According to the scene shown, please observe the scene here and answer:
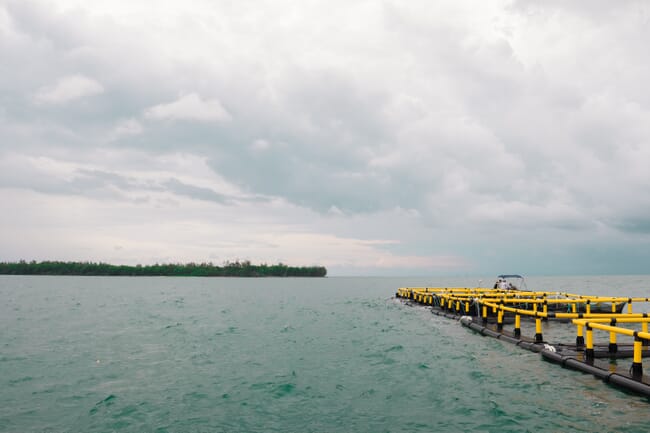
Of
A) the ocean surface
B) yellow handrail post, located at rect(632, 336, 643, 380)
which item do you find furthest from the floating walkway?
the ocean surface

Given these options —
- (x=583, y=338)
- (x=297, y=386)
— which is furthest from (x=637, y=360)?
(x=297, y=386)

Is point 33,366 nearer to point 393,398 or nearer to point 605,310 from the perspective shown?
point 393,398

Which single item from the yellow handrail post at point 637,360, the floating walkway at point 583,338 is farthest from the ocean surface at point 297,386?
the yellow handrail post at point 637,360

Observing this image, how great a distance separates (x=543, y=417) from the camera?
38.8ft

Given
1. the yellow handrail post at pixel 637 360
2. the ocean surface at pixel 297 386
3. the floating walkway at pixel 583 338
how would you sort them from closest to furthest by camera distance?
the ocean surface at pixel 297 386 → the yellow handrail post at pixel 637 360 → the floating walkway at pixel 583 338

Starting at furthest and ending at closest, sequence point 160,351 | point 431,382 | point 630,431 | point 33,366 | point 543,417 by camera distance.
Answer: point 160,351
point 33,366
point 431,382
point 543,417
point 630,431

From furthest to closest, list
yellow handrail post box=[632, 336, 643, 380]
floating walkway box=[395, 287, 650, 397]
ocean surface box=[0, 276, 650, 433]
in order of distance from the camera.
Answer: floating walkway box=[395, 287, 650, 397]
yellow handrail post box=[632, 336, 643, 380]
ocean surface box=[0, 276, 650, 433]

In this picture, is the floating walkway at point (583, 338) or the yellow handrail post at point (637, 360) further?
the floating walkway at point (583, 338)

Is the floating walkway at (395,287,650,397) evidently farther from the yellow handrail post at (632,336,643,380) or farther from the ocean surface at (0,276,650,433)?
the ocean surface at (0,276,650,433)

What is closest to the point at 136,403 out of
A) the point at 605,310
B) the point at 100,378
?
the point at 100,378

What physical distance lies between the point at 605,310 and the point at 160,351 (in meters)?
32.2

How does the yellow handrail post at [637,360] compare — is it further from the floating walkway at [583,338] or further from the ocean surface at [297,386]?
the ocean surface at [297,386]

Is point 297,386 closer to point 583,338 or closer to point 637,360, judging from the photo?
point 637,360

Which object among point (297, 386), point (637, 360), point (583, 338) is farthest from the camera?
point (583, 338)
